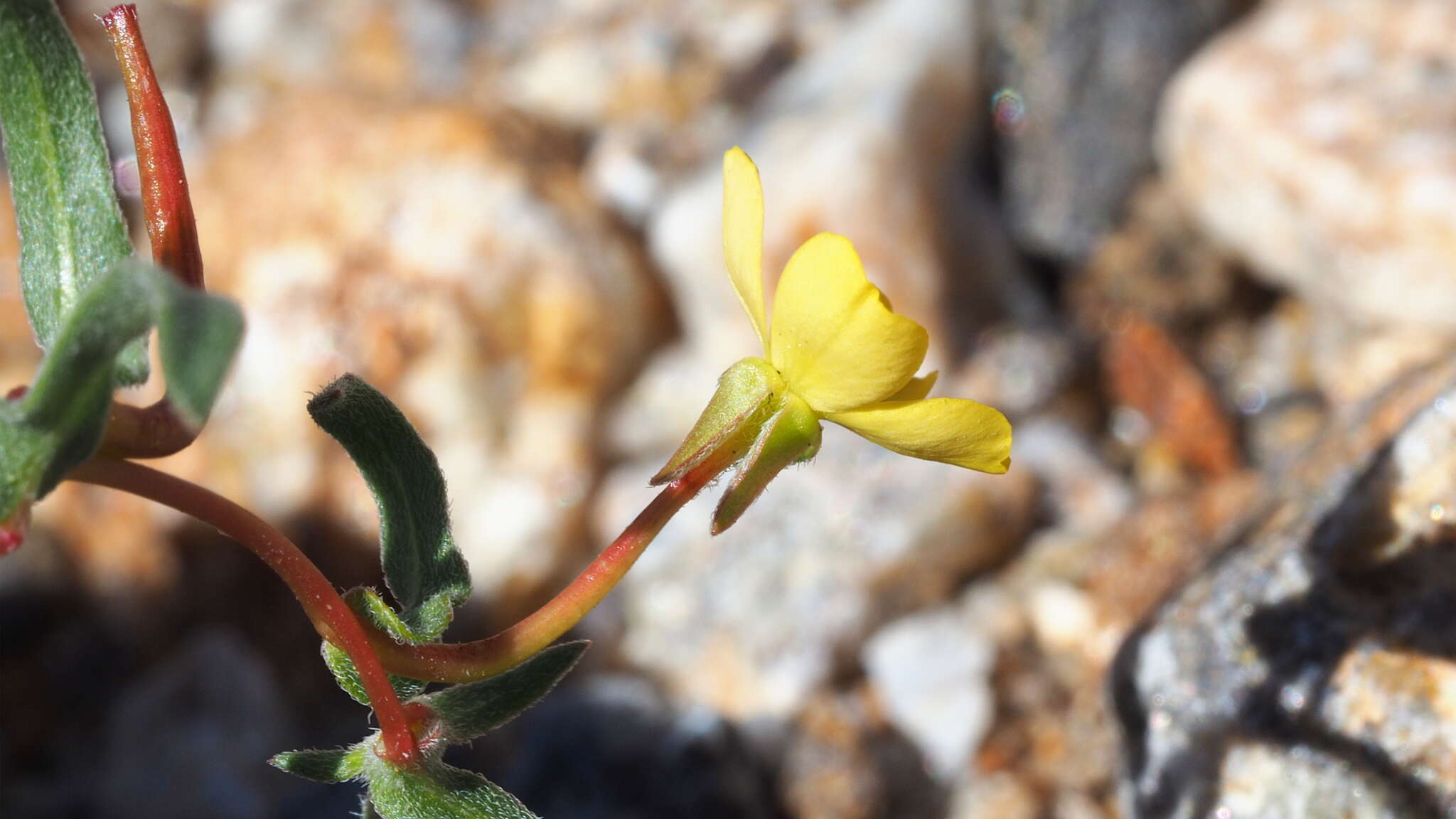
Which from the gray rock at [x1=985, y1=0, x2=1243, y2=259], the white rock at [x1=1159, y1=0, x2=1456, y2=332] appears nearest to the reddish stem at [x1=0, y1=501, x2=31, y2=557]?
the white rock at [x1=1159, y1=0, x2=1456, y2=332]

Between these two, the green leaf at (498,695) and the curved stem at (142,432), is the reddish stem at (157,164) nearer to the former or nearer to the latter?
the curved stem at (142,432)

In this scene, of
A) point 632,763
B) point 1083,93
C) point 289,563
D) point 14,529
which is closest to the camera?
point 14,529

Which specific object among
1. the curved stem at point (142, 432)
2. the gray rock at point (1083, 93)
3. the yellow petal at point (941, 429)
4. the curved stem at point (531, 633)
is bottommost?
the curved stem at point (531, 633)

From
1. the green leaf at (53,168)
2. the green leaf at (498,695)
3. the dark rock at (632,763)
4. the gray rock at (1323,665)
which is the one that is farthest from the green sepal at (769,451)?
the dark rock at (632,763)

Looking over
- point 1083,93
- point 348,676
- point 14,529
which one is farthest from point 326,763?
point 1083,93

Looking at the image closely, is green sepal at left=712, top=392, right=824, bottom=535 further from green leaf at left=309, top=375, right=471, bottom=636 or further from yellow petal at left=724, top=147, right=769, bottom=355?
green leaf at left=309, top=375, right=471, bottom=636

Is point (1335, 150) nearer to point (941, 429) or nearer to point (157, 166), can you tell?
point (941, 429)

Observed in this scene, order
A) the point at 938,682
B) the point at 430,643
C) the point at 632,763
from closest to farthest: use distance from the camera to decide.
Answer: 1. the point at 430,643
2. the point at 632,763
3. the point at 938,682
